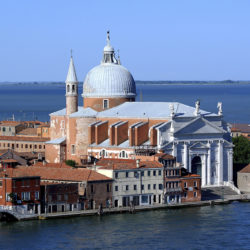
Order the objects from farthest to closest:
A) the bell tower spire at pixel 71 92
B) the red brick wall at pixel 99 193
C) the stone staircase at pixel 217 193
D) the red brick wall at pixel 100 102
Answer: the bell tower spire at pixel 71 92 → the red brick wall at pixel 100 102 → the stone staircase at pixel 217 193 → the red brick wall at pixel 99 193

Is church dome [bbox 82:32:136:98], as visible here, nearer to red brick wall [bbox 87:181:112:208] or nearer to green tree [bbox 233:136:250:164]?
green tree [bbox 233:136:250:164]

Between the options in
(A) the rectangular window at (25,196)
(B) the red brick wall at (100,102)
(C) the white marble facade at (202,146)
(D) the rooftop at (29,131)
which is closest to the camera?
(A) the rectangular window at (25,196)

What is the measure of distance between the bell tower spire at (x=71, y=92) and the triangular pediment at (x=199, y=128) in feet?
26.0

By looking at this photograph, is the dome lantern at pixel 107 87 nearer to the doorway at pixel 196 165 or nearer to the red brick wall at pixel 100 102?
the red brick wall at pixel 100 102

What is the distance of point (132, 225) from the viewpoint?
45969 mm

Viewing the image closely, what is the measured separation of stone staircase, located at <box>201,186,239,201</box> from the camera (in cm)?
5421

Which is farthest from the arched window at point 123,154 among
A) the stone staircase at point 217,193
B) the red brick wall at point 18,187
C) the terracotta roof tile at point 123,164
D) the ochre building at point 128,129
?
the red brick wall at point 18,187

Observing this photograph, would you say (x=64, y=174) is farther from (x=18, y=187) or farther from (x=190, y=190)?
(x=190, y=190)

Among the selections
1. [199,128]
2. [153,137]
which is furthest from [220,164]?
[153,137]

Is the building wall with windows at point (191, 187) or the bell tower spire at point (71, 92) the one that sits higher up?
the bell tower spire at point (71, 92)

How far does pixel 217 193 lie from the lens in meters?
55.4

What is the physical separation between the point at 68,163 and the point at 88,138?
9.37 ft

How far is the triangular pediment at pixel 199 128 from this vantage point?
185 feet

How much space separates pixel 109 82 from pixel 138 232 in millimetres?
18565
